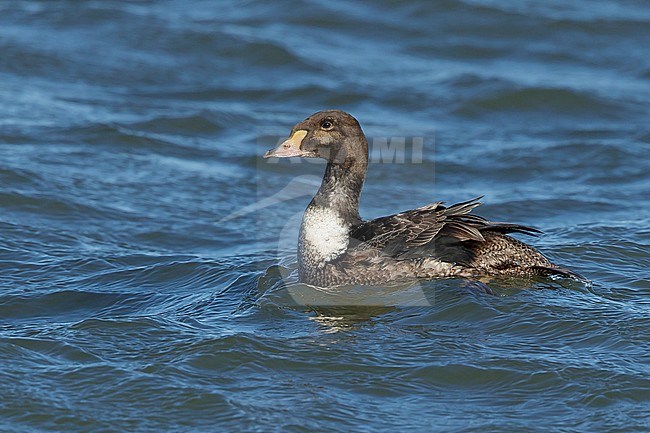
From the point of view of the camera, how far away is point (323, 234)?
25.7 ft

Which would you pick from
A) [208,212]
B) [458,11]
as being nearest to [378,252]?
[208,212]

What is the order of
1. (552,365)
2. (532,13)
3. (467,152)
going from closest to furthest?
(552,365), (467,152), (532,13)

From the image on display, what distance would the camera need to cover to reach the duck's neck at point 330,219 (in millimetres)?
7781

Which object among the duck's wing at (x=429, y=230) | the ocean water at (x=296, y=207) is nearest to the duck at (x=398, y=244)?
the duck's wing at (x=429, y=230)

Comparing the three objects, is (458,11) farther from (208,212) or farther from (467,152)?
(208,212)

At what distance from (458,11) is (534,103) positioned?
12.4ft

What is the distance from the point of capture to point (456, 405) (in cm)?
623

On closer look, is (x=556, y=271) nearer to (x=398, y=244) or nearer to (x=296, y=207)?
(x=398, y=244)

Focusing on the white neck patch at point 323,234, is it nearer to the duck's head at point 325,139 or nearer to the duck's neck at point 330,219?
the duck's neck at point 330,219

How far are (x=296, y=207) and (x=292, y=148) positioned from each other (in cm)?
297

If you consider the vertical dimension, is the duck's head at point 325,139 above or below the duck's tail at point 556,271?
above

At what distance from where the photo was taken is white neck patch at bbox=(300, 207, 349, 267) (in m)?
7.77

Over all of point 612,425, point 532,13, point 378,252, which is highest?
point 532,13

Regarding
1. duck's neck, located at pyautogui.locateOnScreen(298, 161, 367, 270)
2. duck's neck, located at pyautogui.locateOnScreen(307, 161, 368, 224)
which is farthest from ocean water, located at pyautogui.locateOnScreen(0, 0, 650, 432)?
duck's neck, located at pyautogui.locateOnScreen(307, 161, 368, 224)
